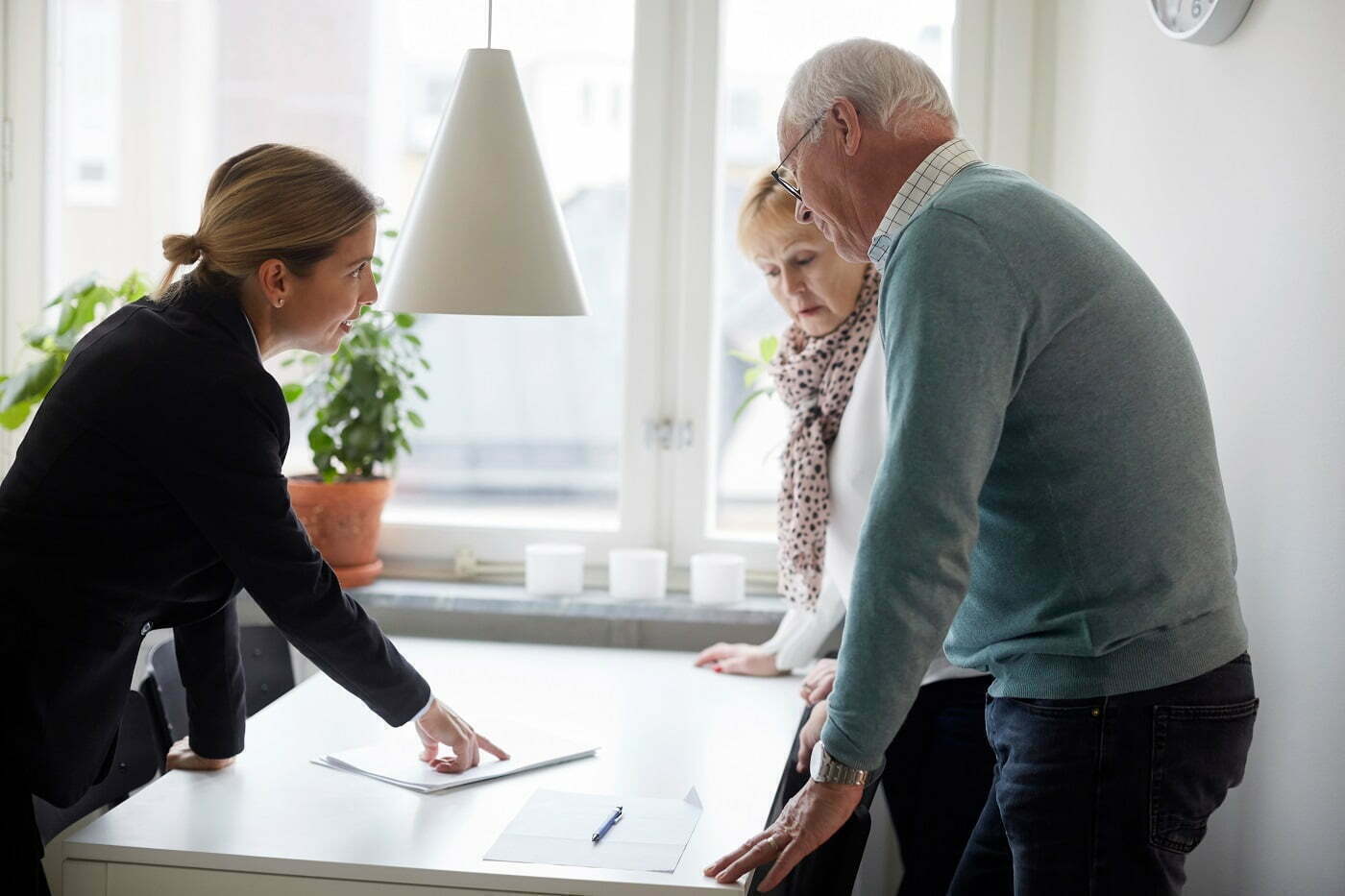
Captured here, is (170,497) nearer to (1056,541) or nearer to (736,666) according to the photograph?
(1056,541)

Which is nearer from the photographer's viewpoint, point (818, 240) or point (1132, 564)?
point (1132, 564)

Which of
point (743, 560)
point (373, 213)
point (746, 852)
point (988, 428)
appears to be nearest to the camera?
point (988, 428)

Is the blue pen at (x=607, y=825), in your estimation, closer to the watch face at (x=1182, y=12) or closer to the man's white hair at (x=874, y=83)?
the man's white hair at (x=874, y=83)

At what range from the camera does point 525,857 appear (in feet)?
4.91

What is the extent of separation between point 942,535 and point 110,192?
94.5 inches

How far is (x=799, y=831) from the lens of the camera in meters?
1.35

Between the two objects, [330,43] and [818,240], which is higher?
[330,43]

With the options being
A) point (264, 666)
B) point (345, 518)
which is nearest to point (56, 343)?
point (345, 518)

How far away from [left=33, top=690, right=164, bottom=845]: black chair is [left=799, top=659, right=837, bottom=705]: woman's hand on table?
3.41 ft

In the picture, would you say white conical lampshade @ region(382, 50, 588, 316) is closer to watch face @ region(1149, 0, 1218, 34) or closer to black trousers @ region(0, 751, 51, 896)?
black trousers @ region(0, 751, 51, 896)

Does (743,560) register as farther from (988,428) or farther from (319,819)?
(988,428)

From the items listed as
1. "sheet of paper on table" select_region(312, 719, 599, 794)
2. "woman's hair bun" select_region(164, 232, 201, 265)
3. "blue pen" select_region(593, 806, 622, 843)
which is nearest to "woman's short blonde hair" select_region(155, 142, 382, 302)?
"woman's hair bun" select_region(164, 232, 201, 265)

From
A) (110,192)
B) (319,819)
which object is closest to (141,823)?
(319,819)

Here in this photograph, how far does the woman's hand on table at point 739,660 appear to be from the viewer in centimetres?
237
